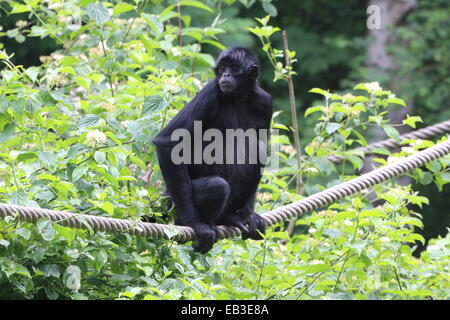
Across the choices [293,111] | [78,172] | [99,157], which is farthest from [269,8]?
[78,172]

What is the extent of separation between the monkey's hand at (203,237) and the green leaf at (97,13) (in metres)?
2.04

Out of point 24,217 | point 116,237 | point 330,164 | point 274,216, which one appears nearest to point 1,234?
point 24,217

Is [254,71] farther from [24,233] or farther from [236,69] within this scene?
[24,233]

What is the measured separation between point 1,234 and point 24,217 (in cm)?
33

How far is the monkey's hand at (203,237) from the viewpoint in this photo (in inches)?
208

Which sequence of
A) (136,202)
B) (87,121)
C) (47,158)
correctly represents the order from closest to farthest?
(47,158) < (136,202) < (87,121)

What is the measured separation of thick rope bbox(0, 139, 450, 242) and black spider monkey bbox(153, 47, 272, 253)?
0.15 metres

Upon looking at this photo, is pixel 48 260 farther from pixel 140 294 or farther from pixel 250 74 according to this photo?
pixel 250 74

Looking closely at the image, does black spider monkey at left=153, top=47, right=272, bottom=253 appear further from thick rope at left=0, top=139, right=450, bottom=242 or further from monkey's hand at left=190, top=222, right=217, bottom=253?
thick rope at left=0, top=139, right=450, bottom=242

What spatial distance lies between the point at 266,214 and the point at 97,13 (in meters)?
2.32

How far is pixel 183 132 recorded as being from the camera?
17.9 ft

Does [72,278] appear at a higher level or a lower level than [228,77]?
lower

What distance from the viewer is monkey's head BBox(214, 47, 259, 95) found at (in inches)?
228

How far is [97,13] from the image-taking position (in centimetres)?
611
